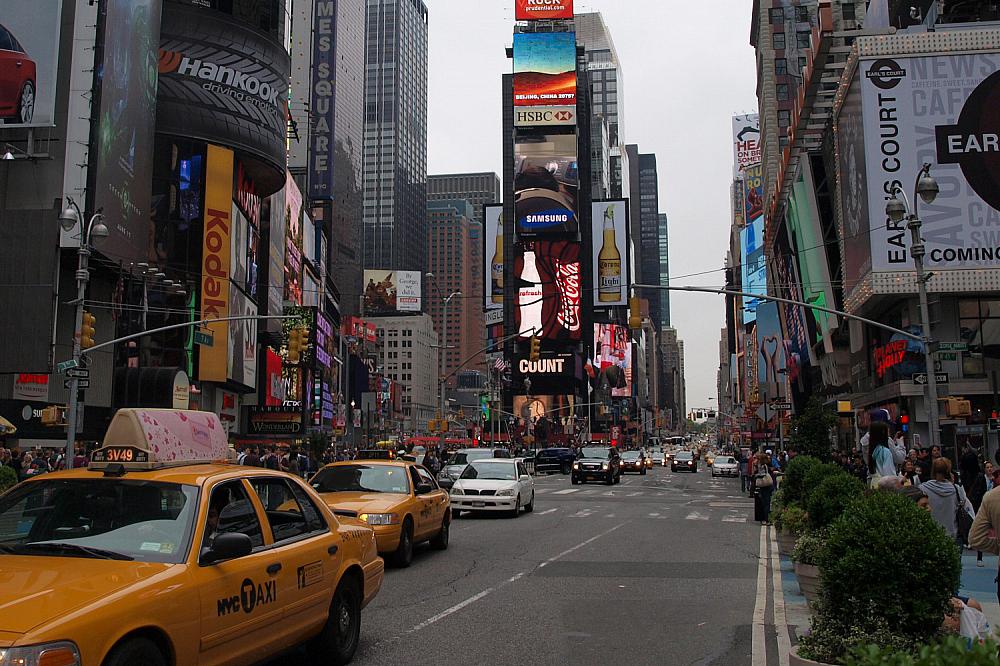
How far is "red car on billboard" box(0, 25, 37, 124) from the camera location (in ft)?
125

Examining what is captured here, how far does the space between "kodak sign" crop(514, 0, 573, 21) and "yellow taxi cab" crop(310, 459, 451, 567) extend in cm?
14318

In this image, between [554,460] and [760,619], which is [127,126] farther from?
[760,619]

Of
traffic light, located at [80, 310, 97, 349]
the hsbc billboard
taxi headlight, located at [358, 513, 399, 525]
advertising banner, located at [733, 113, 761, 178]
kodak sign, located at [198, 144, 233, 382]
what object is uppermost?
advertising banner, located at [733, 113, 761, 178]

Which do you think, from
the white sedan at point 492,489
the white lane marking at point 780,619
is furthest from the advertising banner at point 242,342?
the white lane marking at point 780,619

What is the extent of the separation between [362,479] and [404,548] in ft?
5.14

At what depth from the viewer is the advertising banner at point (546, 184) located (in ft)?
437

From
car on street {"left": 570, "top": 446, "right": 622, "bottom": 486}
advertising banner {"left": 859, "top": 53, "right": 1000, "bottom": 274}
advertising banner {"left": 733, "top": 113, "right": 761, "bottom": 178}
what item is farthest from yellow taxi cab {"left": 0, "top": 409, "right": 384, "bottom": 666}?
advertising banner {"left": 733, "top": 113, "right": 761, "bottom": 178}

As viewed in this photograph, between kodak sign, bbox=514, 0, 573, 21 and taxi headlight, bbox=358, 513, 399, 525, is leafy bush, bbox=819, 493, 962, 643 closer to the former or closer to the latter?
taxi headlight, bbox=358, 513, 399, 525

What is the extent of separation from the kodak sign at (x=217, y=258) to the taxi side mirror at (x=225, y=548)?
4985 cm

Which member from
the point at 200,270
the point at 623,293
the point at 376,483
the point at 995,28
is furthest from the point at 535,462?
the point at 623,293

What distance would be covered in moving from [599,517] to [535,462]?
3477cm

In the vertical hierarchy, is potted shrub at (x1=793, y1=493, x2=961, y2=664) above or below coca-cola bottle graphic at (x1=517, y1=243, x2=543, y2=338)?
below

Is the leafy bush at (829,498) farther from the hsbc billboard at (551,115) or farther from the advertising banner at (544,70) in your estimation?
the advertising banner at (544,70)

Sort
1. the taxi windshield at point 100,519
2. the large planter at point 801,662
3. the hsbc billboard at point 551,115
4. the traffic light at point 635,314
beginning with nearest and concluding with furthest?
1. the taxi windshield at point 100,519
2. the large planter at point 801,662
3. the traffic light at point 635,314
4. the hsbc billboard at point 551,115
